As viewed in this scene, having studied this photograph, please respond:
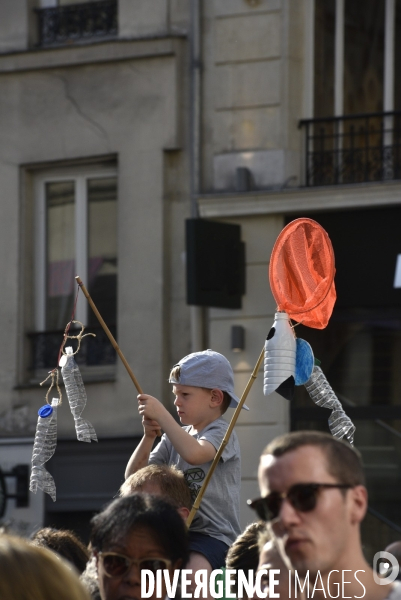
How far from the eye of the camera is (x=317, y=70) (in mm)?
12719

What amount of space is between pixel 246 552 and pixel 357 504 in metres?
1.38

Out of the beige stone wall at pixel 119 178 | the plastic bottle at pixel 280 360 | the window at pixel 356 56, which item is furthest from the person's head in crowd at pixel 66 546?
the window at pixel 356 56

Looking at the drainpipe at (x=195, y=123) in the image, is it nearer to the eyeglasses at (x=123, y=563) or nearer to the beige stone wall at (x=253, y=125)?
the beige stone wall at (x=253, y=125)

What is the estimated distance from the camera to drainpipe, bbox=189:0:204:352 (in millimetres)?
12648

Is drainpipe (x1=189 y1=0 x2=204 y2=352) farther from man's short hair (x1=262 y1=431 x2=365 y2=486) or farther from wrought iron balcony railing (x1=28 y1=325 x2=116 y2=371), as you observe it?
man's short hair (x1=262 y1=431 x2=365 y2=486)

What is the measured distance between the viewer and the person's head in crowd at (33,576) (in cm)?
265

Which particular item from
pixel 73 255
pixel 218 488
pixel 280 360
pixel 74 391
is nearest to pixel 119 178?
pixel 73 255

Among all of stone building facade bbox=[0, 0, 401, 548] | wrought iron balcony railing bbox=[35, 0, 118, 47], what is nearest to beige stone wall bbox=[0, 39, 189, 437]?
stone building facade bbox=[0, 0, 401, 548]

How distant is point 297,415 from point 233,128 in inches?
111

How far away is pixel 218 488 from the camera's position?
5.32m

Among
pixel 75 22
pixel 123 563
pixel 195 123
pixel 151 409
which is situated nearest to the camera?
pixel 123 563

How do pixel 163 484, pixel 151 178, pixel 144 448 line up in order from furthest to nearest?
pixel 151 178 < pixel 144 448 < pixel 163 484

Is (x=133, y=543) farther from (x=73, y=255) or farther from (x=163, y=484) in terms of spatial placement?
(x=73, y=255)

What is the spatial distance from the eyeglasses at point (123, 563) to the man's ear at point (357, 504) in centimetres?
76
